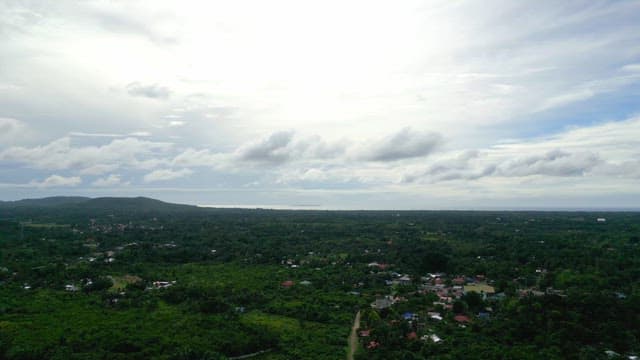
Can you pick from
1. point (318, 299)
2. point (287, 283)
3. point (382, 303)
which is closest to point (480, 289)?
point (382, 303)

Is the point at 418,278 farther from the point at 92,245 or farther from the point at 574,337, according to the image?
the point at 92,245

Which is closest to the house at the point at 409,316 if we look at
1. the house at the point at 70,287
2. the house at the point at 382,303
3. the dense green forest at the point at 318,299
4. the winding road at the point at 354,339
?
the dense green forest at the point at 318,299

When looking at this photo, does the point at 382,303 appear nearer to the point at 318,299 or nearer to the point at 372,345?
the point at 318,299

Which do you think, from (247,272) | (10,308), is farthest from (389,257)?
(10,308)

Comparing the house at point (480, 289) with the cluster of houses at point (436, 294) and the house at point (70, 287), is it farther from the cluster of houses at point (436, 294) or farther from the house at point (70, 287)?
the house at point (70, 287)

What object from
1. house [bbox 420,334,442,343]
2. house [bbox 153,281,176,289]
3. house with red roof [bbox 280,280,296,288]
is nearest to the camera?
house [bbox 420,334,442,343]

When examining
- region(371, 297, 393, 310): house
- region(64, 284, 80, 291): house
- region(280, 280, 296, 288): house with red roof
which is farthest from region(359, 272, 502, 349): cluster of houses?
region(64, 284, 80, 291): house

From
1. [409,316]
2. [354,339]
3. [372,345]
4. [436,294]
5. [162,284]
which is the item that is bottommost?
[354,339]

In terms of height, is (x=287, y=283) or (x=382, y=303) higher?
(x=287, y=283)

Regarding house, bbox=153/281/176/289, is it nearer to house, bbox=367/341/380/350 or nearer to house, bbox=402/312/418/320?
house, bbox=402/312/418/320
